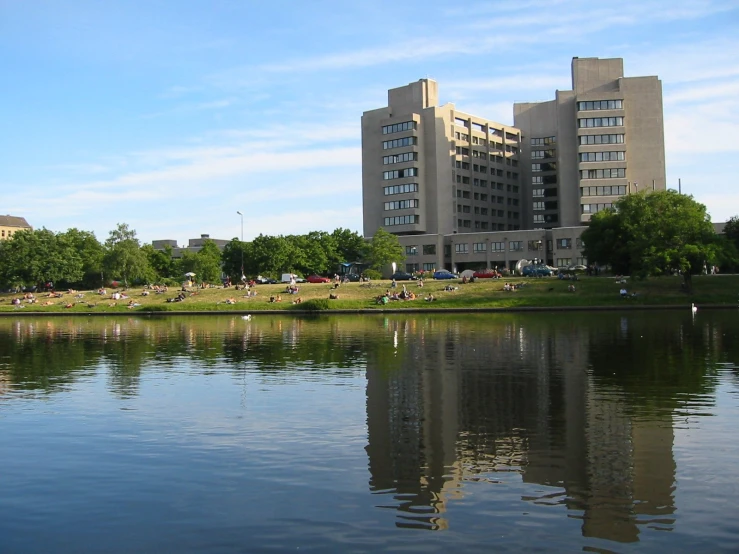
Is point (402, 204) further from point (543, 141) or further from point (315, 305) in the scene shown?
point (315, 305)

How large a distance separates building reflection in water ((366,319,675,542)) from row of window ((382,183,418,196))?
421 ft

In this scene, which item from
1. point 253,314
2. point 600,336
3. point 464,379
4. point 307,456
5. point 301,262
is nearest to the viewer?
point 307,456

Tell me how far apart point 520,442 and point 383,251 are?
113 metres

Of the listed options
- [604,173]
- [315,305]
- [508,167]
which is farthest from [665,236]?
[508,167]

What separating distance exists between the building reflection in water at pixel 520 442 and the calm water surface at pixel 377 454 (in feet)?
0.22

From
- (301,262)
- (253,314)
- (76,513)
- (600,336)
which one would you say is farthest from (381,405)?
(301,262)

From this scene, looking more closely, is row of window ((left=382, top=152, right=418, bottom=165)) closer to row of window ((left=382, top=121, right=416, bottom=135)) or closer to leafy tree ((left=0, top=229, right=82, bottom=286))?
row of window ((left=382, top=121, right=416, bottom=135))

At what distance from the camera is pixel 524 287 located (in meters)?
87.3

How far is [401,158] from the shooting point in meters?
160

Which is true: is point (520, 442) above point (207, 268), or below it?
below

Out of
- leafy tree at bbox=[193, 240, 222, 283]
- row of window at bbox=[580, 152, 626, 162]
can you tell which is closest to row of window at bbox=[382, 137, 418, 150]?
row of window at bbox=[580, 152, 626, 162]

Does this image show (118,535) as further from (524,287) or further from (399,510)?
(524,287)

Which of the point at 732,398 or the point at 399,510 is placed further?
the point at 732,398

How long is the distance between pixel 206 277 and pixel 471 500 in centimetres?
12431
